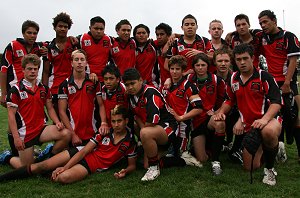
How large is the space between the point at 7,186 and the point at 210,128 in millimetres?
3112

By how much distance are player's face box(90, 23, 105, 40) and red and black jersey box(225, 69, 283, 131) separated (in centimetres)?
271

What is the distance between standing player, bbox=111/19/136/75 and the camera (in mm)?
6363

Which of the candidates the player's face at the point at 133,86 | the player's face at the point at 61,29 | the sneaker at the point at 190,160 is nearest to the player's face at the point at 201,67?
the player's face at the point at 133,86

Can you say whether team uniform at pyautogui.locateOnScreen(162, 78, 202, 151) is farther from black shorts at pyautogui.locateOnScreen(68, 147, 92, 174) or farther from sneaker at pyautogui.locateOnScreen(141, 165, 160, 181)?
black shorts at pyautogui.locateOnScreen(68, 147, 92, 174)

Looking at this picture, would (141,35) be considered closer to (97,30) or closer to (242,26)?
(97,30)

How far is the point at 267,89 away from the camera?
452cm

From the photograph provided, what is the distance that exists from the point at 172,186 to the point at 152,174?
0.43 m

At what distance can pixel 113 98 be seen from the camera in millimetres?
5289

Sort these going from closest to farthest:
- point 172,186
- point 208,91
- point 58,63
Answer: point 172,186, point 208,91, point 58,63

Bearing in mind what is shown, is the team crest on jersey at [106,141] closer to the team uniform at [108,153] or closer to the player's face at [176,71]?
the team uniform at [108,153]

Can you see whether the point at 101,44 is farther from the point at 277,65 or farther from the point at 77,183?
the point at 277,65

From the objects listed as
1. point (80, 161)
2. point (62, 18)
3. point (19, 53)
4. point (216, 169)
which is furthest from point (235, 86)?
point (19, 53)

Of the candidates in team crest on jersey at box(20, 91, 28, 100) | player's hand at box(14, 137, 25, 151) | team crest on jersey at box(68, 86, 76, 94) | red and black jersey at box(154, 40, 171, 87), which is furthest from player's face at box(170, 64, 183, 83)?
player's hand at box(14, 137, 25, 151)

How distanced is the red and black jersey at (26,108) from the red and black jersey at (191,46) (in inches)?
104
